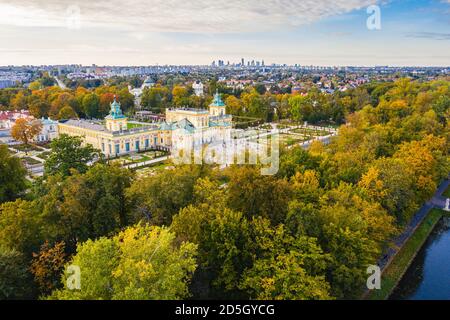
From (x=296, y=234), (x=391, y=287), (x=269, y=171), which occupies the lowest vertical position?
(x=391, y=287)

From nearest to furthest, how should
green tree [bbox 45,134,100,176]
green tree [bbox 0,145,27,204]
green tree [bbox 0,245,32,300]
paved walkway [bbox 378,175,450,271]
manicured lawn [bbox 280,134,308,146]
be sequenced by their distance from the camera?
green tree [bbox 0,245,32,300]
paved walkway [bbox 378,175,450,271]
green tree [bbox 0,145,27,204]
green tree [bbox 45,134,100,176]
manicured lawn [bbox 280,134,308,146]

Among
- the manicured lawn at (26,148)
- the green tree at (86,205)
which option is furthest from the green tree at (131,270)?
the manicured lawn at (26,148)

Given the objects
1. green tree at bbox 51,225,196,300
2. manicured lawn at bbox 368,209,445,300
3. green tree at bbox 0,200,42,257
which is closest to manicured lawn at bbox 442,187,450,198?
manicured lawn at bbox 368,209,445,300

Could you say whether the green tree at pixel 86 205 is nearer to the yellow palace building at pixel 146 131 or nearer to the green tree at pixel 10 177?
the green tree at pixel 10 177

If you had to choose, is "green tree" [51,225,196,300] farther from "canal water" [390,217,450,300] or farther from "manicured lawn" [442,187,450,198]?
"manicured lawn" [442,187,450,198]
